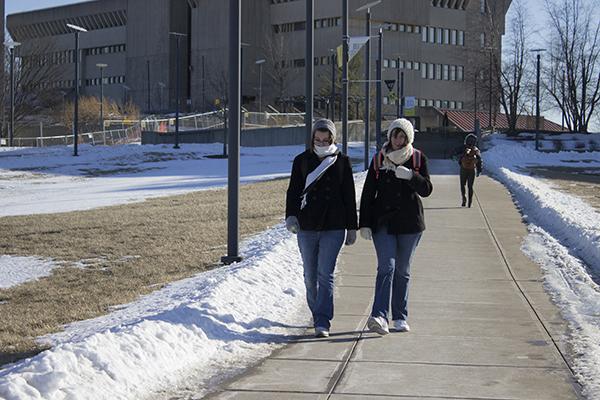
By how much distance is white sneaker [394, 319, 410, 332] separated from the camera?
9.10 m

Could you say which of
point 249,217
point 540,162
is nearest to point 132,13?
point 540,162

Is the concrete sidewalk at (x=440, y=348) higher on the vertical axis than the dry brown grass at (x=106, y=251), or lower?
higher

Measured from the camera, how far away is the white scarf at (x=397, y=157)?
8.80 meters

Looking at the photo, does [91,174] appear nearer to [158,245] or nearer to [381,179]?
[158,245]

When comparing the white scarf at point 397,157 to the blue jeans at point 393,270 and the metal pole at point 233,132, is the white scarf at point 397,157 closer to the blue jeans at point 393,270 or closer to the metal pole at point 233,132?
the blue jeans at point 393,270

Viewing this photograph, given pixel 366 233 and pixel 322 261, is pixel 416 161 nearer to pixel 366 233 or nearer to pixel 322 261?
pixel 366 233

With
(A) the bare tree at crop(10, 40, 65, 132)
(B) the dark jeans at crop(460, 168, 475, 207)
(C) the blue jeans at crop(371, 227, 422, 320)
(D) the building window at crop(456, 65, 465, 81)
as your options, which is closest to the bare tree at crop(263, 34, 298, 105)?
(D) the building window at crop(456, 65, 465, 81)

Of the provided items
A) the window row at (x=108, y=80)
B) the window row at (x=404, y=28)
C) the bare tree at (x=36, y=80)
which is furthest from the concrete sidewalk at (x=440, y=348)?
the window row at (x=108, y=80)

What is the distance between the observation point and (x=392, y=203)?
29.3 feet

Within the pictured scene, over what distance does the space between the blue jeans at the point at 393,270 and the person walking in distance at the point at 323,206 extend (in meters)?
0.30

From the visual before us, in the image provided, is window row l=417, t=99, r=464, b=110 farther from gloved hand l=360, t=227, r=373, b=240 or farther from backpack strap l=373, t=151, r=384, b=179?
gloved hand l=360, t=227, r=373, b=240

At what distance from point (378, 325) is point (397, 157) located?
1513mm

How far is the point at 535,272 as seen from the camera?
42.9 feet

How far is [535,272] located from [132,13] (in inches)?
4147
